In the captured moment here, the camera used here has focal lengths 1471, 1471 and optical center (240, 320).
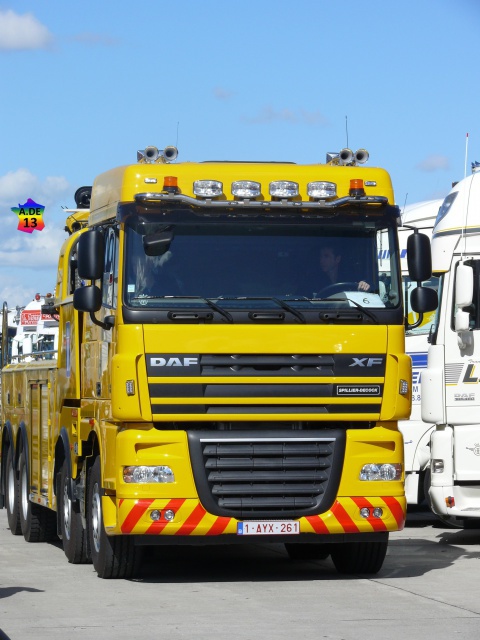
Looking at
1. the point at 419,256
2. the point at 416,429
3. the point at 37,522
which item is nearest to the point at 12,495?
the point at 37,522

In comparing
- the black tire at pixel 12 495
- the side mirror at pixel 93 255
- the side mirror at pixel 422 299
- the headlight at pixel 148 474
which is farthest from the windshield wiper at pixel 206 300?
the black tire at pixel 12 495

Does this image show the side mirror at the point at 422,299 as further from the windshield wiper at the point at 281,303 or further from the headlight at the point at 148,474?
the headlight at the point at 148,474

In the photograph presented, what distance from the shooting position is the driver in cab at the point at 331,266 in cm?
1209

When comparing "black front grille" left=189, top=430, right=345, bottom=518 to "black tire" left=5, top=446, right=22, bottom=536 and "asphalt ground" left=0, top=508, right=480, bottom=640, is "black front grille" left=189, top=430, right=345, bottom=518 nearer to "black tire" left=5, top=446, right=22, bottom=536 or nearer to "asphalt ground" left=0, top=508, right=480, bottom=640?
"asphalt ground" left=0, top=508, right=480, bottom=640

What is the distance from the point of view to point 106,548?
12391mm

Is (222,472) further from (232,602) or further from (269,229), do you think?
(269,229)

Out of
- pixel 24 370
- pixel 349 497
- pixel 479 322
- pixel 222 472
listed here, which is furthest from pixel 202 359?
pixel 24 370

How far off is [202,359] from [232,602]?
1.97 metres

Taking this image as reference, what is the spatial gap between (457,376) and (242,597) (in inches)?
184

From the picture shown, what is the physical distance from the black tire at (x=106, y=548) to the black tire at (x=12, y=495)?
5.30 m

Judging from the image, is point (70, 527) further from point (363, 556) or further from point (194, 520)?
point (363, 556)

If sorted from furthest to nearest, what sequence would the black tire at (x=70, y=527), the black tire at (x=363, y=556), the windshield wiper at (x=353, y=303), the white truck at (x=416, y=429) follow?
the white truck at (x=416, y=429) < the black tire at (x=70, y=527) < the black tire at (x=363, y=556) < the windshield wiper at (x=353, y=303)

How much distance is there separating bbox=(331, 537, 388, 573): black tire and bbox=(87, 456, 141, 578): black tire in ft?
6.18

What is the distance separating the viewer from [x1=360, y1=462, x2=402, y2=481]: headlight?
1202 centimetres
